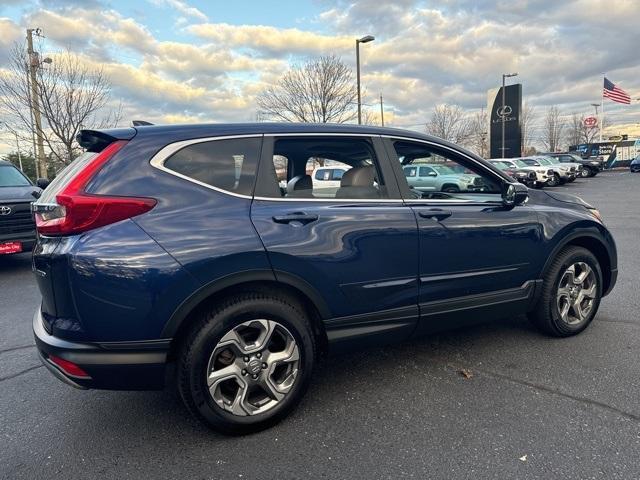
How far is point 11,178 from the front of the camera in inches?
318

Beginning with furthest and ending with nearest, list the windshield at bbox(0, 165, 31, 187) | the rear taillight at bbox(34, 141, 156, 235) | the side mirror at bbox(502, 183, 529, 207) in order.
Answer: the windshield at bbox(0, 165, 31, 187), the side mirror at bbox(502, 183, 529, 207), the rear taillight at bbox(34, 141, 156, 235)

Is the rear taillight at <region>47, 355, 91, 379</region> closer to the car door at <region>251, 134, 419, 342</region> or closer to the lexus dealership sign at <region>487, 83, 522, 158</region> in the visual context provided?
the car door at <region>251, 134, 419, 342</region>

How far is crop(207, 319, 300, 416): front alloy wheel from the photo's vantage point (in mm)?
2484

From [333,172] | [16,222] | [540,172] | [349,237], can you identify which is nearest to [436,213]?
[349,237]

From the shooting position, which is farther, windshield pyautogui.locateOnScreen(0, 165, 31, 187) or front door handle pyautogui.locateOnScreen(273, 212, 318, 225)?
windshield pyautogui.locateOnScreen(0, 165, 31, 187)

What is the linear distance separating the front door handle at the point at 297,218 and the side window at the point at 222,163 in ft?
0.76

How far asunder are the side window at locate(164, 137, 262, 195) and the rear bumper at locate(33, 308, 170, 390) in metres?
0.91

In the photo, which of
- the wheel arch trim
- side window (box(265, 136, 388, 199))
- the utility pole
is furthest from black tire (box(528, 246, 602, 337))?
the utility pole

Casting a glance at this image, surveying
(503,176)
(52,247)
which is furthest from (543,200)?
(52,247)

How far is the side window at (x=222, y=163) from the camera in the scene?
→ 2510 millimetres

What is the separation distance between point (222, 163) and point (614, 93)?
4831cm

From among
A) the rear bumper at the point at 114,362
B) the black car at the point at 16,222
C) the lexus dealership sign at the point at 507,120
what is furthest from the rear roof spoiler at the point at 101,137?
the lexus dealership sign at the point at 507,120

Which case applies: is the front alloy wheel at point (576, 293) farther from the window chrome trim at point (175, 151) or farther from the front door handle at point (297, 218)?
the window chrome trim at point (175, 151)

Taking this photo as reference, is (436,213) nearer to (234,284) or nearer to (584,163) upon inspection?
(234,284)
